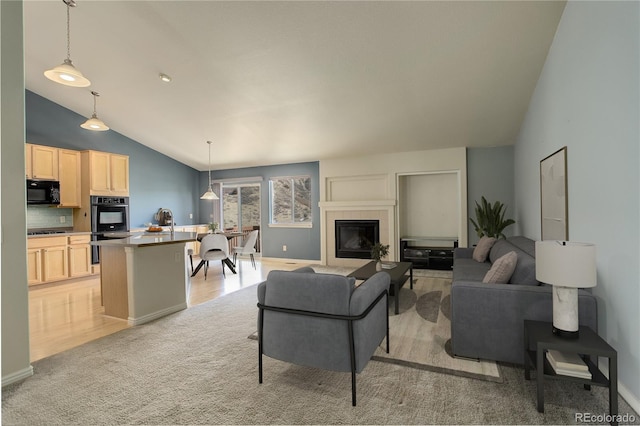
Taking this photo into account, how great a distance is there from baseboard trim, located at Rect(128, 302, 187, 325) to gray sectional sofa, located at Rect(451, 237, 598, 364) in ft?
9.99

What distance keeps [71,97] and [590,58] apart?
281 inches

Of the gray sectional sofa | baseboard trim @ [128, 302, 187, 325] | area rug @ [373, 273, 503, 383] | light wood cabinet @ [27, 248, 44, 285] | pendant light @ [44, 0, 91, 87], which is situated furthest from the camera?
light wood cabinet @ [27, 248, 44, 285]

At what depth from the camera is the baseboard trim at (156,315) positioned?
343 cm

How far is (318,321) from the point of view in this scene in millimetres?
2047

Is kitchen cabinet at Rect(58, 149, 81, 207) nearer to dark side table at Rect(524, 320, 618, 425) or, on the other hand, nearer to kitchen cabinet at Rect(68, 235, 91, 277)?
kitchen cabinet at Rect(68, 235, 91, 277)

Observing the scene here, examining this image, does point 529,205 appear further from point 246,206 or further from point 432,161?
point 246,206

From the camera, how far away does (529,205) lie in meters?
4.54

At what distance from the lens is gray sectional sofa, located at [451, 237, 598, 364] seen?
2.28 metres

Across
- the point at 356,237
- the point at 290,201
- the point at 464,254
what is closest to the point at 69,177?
the point at 290,201

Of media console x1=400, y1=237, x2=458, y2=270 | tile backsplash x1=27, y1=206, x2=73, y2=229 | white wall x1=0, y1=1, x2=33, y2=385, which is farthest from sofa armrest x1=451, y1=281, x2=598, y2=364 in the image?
tile backsplash x1=27, y1=206, x2=73, y2=229

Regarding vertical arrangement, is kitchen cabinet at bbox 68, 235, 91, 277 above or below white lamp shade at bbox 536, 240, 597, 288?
below

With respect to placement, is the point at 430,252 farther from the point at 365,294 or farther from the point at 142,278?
the point at 142,278

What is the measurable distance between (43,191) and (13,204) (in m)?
3.88

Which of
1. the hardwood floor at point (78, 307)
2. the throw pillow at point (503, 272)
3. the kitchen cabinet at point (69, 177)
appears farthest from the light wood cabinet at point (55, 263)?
the throw pillow at point (503, 272)
